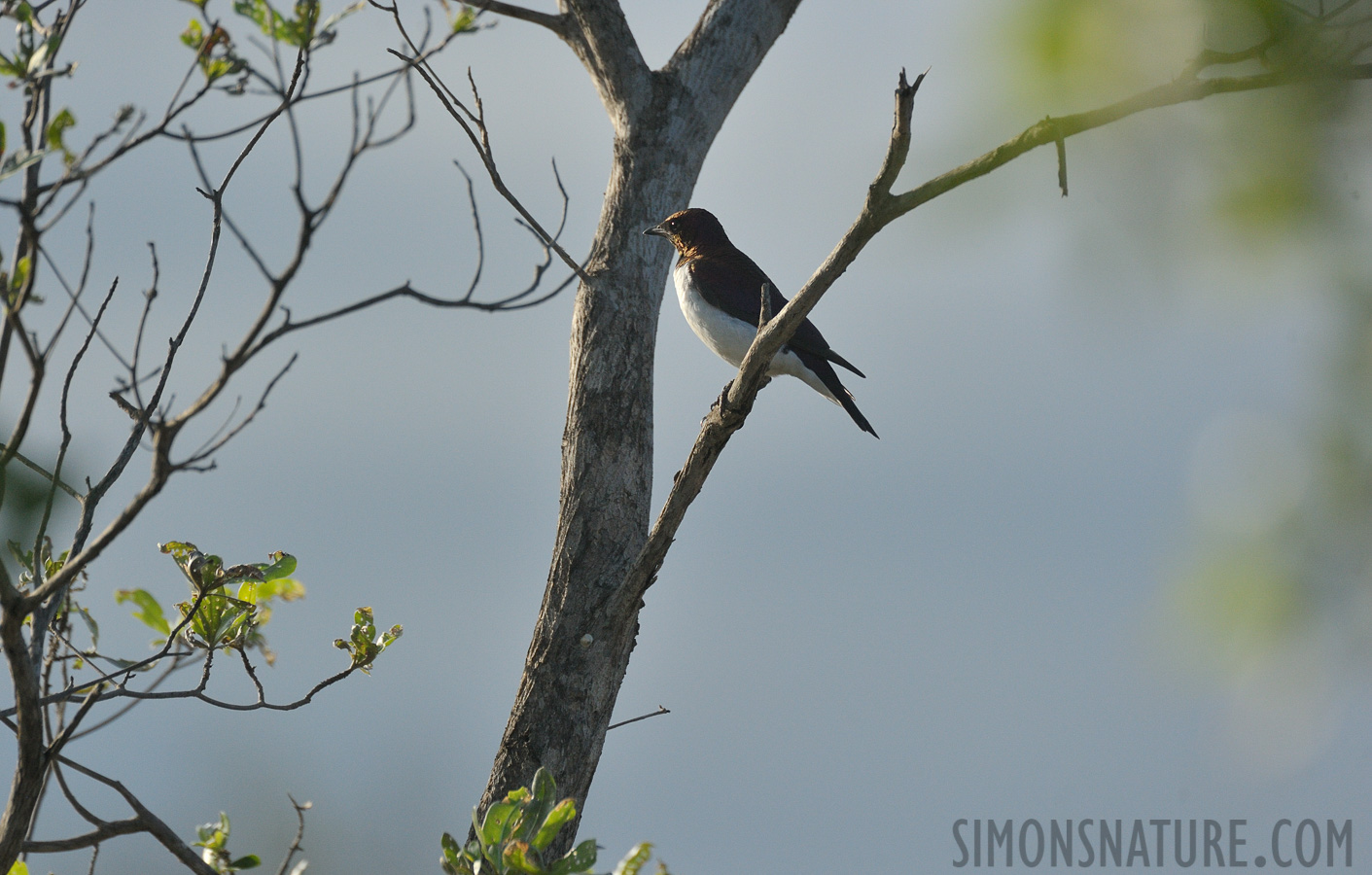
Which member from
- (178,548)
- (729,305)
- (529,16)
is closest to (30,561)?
(178,548)

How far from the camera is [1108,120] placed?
124cm

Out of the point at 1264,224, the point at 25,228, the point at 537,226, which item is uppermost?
the point at 537,226

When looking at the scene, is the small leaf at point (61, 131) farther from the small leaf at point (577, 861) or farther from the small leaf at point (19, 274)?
the small leaf at point (577, 861)

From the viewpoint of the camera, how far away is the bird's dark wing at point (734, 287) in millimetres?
6312

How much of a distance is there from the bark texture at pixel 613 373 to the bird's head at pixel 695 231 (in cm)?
65

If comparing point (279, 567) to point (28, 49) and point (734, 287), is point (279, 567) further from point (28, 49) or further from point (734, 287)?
point (734, 287)

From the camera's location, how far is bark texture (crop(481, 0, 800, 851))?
434cm

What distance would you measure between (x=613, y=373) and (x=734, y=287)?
1932 mm

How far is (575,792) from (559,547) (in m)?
0.98

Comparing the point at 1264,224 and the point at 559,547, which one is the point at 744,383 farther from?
the point at 1264,224

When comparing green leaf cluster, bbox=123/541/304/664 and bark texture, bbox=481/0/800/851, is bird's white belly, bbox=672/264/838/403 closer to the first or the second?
bark texture, bbox=481/0/800/851

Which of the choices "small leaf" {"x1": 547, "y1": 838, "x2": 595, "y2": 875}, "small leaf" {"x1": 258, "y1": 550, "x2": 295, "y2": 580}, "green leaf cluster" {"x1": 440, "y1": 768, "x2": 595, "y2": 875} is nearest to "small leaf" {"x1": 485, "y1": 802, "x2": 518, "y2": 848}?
"green leaf cluster" {"x1": 440, "y1": 768, "x2": 595, "y2": 875}

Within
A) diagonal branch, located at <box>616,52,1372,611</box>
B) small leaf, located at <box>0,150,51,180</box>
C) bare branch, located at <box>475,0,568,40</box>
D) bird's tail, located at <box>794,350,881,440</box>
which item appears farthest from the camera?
bird's tail, located at <box>794,350,881,440</box>

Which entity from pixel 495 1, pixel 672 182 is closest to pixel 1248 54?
pixel 672 182
